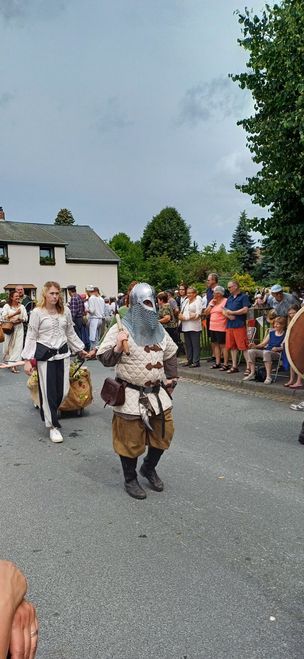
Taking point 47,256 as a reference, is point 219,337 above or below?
below

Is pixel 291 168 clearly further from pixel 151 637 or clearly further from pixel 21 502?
pixel 151 637

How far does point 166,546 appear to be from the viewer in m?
3.62

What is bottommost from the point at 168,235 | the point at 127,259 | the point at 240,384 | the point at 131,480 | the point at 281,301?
the point at 131,480

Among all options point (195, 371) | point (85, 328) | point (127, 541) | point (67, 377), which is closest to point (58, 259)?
point (85, 328)

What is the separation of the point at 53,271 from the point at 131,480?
41.4 metres

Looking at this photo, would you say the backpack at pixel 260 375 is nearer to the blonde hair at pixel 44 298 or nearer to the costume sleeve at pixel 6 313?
the blonde hair at pixel 44 298

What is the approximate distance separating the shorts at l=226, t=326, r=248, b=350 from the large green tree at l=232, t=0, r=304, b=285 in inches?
66.3

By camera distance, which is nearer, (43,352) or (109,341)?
(109,341)

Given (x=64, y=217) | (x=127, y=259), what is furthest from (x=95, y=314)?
(x=64, y=217)

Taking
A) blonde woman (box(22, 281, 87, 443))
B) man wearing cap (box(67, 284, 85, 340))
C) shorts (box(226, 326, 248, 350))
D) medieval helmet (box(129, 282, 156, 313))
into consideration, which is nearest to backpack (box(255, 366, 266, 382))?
shorts (box(226, 326, 248, 350))

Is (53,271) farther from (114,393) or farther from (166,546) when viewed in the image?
(166,546)

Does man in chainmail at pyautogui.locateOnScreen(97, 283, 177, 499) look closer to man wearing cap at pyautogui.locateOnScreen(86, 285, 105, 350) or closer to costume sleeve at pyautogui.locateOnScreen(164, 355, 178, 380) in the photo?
costume sleeve at pyautogui.locateOnScreen(164, 355, 178, 380)

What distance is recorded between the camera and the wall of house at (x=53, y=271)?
41406 mm

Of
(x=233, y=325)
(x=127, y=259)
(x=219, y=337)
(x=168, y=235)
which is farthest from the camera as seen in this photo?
(x=168, y=235)
